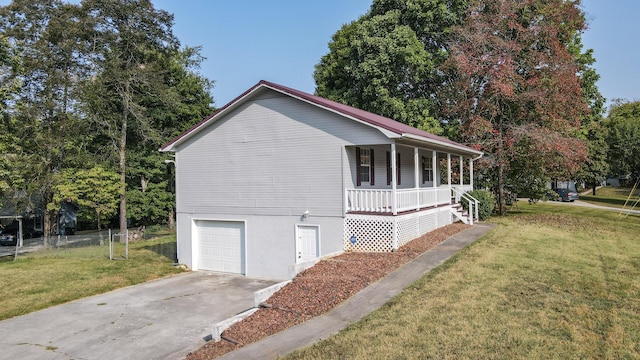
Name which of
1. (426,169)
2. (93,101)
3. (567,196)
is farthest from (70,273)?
(567,196)

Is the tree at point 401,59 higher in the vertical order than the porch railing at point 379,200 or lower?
higher

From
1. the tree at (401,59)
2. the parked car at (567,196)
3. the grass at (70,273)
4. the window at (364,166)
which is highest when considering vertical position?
the tree at (401,59)

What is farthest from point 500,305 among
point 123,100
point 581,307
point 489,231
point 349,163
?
point 123,100

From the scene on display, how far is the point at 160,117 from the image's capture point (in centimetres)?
3219

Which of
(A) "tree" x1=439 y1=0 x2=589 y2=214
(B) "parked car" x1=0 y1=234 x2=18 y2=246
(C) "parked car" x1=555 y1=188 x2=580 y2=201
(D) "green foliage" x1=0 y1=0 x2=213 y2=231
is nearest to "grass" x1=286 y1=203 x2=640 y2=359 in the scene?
(A) "tree" x1=439 y1=0 x2=589 y2=214

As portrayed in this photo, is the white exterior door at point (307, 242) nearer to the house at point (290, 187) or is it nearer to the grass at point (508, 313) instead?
the house at point (290, 187)

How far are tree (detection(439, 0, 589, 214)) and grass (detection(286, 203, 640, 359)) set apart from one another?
41.0ft

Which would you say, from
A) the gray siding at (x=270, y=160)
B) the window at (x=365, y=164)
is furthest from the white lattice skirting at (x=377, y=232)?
the window at (x=365, y=164)

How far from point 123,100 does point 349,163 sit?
21.6 metres

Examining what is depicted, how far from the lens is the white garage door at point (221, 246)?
16720 millimetres

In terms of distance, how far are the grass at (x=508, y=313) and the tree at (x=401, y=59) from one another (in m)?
16.1

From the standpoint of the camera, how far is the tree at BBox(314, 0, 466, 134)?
26.7 meters

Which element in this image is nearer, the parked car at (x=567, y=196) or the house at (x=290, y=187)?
the house at (x=290, y=187)

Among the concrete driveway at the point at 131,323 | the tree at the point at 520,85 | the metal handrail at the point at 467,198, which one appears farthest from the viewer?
the tree at the point at 520,85
